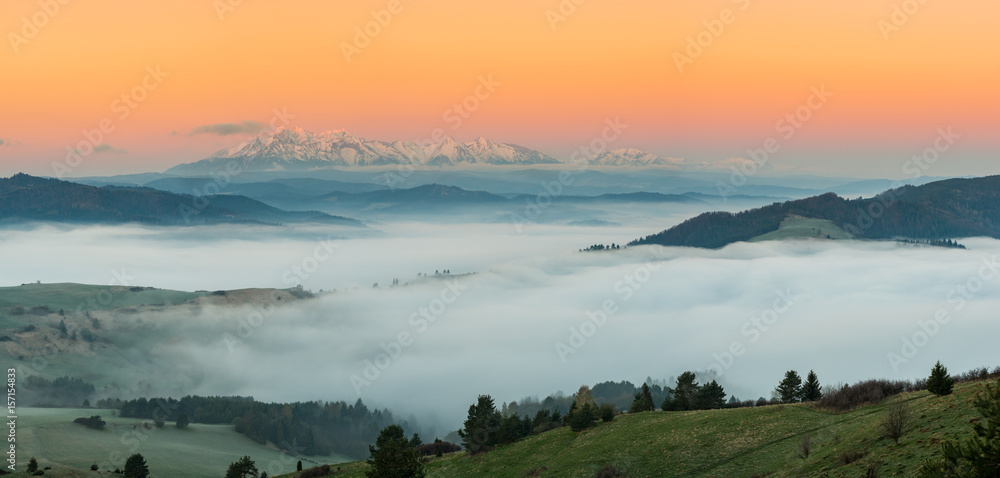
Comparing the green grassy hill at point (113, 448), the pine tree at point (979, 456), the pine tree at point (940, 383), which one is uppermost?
the pine tree at point (940, 383)

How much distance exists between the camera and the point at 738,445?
48.5 m

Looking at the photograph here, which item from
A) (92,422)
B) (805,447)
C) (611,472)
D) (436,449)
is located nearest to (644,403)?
(436,449)

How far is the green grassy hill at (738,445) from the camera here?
34.5 metres

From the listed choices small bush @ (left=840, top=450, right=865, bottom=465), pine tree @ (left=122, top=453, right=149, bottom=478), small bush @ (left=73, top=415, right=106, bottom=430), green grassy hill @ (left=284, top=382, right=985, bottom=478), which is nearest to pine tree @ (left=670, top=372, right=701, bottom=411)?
green grassy hill @ (left=284, top=382, right=985, bottom=478)

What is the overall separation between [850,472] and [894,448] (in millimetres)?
2720

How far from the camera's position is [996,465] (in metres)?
22.5

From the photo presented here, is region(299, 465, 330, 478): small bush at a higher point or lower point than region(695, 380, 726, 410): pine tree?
lower

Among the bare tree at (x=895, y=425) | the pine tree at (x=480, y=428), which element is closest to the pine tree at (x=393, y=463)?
the pine tree at (x=480, y=428)

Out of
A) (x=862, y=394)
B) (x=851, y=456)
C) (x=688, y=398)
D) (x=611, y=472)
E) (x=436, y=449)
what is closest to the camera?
(x=851, y=456)

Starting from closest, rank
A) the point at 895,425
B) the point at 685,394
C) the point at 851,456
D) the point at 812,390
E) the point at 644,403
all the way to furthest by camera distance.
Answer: the point at 895,425 < the point at 851,456 < the point at 812,390 < the point at 685,394 < the point at 644,403

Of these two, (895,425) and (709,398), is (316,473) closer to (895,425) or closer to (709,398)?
(709,398)

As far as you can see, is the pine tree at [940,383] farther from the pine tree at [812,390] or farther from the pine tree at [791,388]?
the pine tree at [791,388]

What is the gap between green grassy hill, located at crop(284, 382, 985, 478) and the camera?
34469mm

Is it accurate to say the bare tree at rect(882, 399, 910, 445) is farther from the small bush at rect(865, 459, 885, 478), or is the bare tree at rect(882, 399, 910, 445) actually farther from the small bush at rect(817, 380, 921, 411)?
the small bush at rect(817, 380, 921, 411)
